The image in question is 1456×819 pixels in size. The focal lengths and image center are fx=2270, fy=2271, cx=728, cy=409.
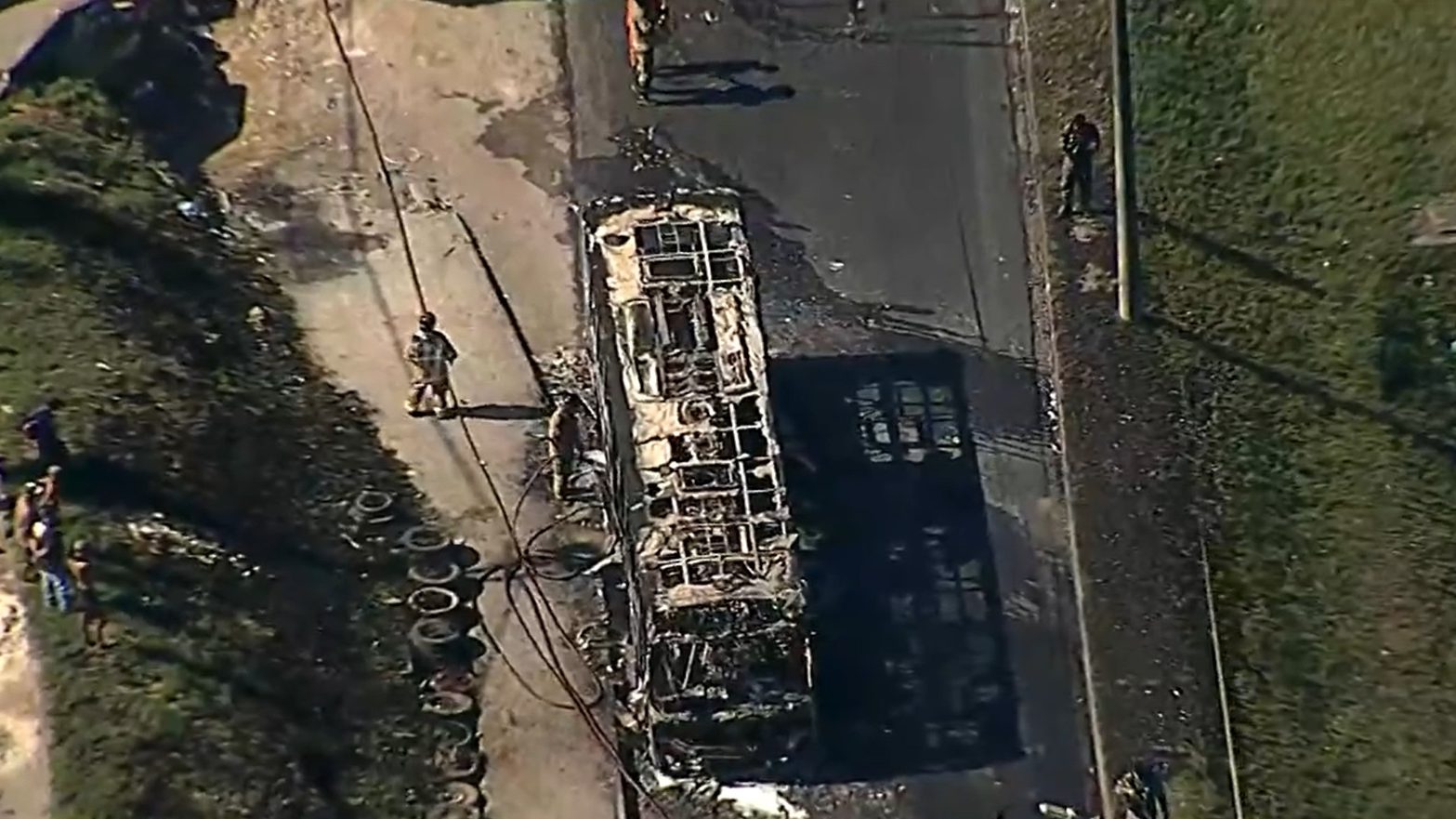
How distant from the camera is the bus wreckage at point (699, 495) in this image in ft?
72.5

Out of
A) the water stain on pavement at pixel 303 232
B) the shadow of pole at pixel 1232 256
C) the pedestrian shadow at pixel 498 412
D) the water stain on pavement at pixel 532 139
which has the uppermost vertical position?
the water stain on pavement at pixel 532 139

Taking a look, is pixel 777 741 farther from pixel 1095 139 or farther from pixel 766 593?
pixel 1095 139

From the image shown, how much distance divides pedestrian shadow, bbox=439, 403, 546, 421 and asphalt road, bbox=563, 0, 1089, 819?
8.96ft

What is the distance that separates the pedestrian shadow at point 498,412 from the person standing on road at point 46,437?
163 inches

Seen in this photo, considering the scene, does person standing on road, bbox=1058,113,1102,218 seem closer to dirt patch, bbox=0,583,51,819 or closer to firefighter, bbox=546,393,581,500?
firefighter, bbox=546,393,581,500

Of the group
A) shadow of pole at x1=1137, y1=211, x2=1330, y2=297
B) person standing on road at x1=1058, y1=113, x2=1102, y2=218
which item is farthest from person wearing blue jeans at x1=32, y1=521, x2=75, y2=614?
shadow of pole at x1=1137, y1=211, x2=1330, y2=297

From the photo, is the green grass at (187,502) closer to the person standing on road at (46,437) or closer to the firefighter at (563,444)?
the person standing on road at (46,437)

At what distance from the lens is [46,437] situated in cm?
2345

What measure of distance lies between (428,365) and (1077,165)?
7.96m

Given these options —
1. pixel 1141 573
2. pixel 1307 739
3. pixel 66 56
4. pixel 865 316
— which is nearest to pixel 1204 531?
pixel 1141 573

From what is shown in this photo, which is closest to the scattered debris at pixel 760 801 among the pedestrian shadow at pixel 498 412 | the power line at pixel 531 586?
the power line at pixel 531 586

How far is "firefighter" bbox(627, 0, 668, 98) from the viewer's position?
27.5m

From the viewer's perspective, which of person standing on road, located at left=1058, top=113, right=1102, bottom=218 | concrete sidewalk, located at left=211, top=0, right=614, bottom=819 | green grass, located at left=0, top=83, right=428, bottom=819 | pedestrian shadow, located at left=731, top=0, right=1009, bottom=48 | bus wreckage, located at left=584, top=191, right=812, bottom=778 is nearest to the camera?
green grass, located at left=0, top=83, right=428, bottom=819

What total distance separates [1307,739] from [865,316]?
22.8 feet
